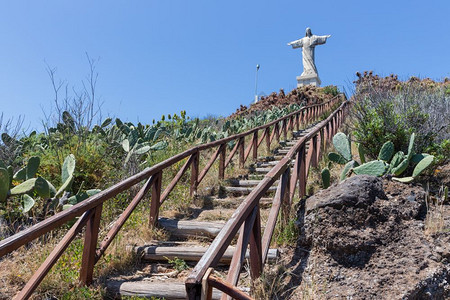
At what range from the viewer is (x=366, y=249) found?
3740 millimetres

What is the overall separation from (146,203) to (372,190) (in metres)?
3.45

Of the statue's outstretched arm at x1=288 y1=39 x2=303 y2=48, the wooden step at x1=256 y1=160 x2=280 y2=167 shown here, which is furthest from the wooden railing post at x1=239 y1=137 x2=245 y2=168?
the statue's outstretched arm at x1=288 y1=39 x2=303 y2=48

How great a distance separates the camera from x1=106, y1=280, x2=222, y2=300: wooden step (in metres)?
3.52

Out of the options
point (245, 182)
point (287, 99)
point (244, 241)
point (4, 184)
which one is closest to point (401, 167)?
point (244, 241)

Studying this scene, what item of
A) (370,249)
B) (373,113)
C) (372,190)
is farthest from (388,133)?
(370,249)

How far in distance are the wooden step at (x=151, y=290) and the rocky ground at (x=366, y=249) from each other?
0.94 m

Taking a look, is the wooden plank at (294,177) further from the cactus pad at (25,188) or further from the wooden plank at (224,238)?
the cactus pad at (25,188)

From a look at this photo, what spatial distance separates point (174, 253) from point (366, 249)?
2.10 m

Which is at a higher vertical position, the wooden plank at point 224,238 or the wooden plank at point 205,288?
the wooden plank at point 224,238

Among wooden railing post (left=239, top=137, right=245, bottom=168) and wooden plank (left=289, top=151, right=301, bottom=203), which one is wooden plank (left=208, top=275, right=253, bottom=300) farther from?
wooden railing post (left=239, top=137, right=245, bottom=168)

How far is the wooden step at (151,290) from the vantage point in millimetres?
3518

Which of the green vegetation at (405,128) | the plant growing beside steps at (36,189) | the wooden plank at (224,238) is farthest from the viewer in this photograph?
the green vegetation at (405,128)

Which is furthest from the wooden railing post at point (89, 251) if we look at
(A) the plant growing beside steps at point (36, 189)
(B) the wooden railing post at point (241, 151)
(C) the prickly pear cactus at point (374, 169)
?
(B) the wooden railing post at point (241, 151)

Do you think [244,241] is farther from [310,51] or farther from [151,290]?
[310,51]
